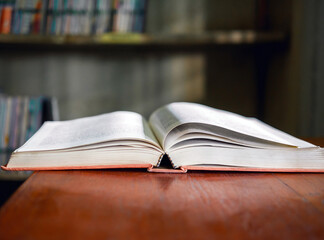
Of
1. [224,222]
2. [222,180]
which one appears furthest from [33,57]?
[224,222]

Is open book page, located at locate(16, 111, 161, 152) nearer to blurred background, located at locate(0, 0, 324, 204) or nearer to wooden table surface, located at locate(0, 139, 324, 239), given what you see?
wooden table surface, located at locate(0, 139, 324, 239)

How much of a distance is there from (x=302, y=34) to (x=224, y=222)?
48.2 inches

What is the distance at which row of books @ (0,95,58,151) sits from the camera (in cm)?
143

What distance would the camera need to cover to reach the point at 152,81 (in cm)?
175

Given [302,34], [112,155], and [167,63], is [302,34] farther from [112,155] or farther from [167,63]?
[112,155]

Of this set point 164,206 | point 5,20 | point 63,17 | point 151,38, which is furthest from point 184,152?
point 5,20

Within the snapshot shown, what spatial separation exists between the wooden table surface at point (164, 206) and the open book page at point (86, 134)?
50 mm

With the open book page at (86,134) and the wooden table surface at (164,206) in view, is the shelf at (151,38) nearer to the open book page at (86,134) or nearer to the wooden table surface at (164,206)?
the open book page at (86,134)

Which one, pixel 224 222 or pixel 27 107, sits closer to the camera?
pixel 224 222

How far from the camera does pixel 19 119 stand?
1438 millimetres

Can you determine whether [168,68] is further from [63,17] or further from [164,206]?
[164,206]

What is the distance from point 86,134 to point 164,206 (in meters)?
0.25

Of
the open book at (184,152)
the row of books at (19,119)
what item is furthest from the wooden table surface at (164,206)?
the row of books at (19,119)

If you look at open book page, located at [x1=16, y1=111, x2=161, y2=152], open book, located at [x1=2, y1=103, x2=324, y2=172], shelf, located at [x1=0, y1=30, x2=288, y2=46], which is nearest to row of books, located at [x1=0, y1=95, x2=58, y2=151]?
shelf, located at [x1=0, y1=30, x2=288, y2=46]
